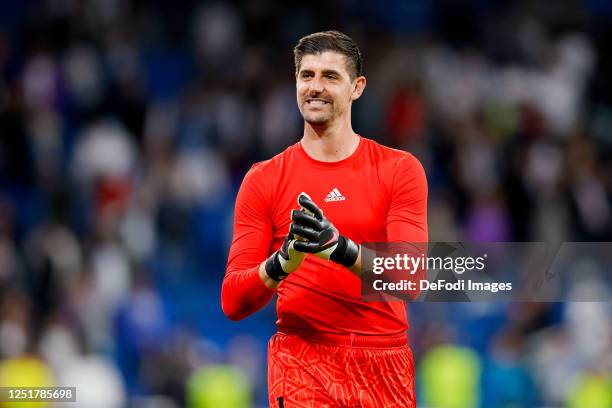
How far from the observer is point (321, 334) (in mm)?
5582

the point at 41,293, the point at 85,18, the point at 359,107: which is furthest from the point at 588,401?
the point at 85,18

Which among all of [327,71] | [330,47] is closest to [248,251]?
[327,71]

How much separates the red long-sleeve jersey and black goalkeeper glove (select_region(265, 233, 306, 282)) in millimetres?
305

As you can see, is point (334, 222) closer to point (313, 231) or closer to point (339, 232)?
point (339, 232)

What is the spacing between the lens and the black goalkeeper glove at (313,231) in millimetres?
4918

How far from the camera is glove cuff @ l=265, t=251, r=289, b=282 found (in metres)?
5.16

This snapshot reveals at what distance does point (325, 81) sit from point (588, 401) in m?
7.01

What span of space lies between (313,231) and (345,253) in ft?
0.75

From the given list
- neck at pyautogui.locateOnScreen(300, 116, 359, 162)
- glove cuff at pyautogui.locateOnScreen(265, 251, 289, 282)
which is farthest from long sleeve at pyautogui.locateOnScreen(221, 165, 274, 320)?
neck at pyautogui.locateOnScreen(300, 116, 359, 162)

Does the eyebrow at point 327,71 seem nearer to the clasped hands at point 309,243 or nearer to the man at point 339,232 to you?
the man at point 339,232

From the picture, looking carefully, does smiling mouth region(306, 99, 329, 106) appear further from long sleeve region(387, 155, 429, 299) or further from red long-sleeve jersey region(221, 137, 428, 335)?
long sleeve region(387, 155, 429, 299)

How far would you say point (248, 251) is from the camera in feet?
18.3

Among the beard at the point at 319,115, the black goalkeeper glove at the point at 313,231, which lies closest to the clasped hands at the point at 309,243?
the black goalkeeper glove at the point at 313,231

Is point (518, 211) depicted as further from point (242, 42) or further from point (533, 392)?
point (242, 42)
